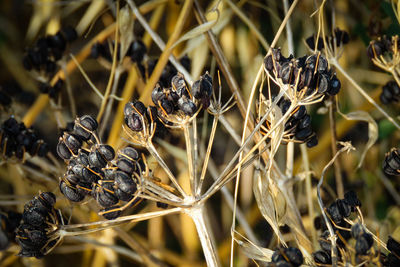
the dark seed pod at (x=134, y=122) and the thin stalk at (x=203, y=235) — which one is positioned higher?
the dark seed pod at (x=134, y=122)

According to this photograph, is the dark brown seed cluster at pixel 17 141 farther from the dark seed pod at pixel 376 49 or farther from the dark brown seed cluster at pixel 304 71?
the dark seed pod at pixel 376 49

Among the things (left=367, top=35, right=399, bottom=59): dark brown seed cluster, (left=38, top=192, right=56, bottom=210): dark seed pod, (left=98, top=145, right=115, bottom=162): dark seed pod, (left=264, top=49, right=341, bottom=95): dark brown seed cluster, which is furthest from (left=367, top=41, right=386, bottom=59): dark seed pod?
(left=38, top=192, right=56, bottom=210): dark seed pod

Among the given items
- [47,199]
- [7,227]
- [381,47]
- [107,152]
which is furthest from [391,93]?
[7,227]

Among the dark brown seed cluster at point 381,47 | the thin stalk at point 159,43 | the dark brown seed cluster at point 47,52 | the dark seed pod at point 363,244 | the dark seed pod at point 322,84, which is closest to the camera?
the dark seed pod at point 363,244

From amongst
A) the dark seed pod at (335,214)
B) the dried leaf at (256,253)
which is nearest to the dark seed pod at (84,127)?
the dried leaf at (256,253)

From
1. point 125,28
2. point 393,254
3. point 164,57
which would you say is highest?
point 125,28

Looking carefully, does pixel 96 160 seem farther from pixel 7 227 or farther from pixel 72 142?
pixel 7 227

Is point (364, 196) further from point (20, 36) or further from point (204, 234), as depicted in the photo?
point (20, 36)
